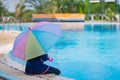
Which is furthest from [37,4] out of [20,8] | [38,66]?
[38,66]

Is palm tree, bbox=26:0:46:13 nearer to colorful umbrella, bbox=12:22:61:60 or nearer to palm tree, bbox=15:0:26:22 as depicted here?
palm tree, bbox=15:0:26:22

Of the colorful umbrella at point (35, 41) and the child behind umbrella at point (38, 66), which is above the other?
the colorful umbrella at point (35, 41)

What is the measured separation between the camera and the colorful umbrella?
18.5 ft

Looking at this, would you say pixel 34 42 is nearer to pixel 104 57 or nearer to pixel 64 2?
pixel 104 57

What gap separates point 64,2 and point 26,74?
3852 cm

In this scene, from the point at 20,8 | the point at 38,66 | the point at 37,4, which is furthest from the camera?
the point at 37,4

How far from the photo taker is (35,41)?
223 inches

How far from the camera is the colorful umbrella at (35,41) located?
222 inches

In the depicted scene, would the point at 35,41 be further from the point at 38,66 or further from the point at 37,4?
the point at 37,4

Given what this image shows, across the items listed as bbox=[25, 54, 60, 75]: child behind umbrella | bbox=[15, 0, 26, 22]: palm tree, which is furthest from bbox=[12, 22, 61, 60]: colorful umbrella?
bbox=[15, 0, 26, 22]: palm tree

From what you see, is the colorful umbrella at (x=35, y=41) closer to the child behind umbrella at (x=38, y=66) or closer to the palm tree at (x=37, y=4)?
the child behind umbrella at (x=38, y=66)

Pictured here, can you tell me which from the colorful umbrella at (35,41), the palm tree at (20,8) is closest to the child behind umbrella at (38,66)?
the colorful umbrella at (35,41)

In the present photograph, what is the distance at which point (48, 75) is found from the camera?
20.0 ft

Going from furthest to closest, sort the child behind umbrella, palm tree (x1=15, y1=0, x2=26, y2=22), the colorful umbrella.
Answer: palm tree (x1=15, y1=0, x2=26, y2=22)
the child behind umbrella
the colorful umbrella
